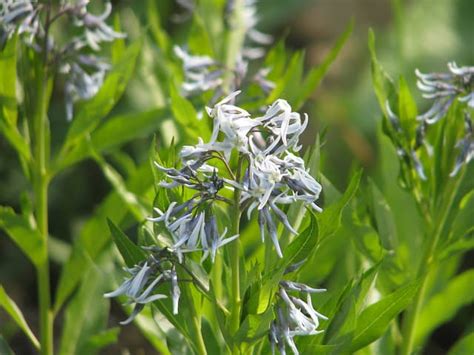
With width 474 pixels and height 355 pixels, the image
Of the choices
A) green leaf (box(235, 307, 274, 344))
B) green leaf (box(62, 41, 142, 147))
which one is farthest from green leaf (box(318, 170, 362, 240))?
green leaf (box(62, 41, 142, 147))

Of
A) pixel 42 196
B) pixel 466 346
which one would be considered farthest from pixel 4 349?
pixel 466 346

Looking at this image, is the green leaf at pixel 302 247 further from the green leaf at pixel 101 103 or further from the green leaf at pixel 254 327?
the green leaf at pixel 101 103

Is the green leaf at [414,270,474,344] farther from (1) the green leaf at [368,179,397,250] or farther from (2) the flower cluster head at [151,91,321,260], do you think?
(2) the flower cluster head at [151,91,321,260]

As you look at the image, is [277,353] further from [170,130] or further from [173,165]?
[170,130]

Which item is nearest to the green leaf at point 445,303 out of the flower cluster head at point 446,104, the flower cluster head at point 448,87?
the flower cluster head at point 446,104

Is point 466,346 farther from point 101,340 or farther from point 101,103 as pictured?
point 101,103

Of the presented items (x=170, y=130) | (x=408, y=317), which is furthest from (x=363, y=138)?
(x=408, y=317)
